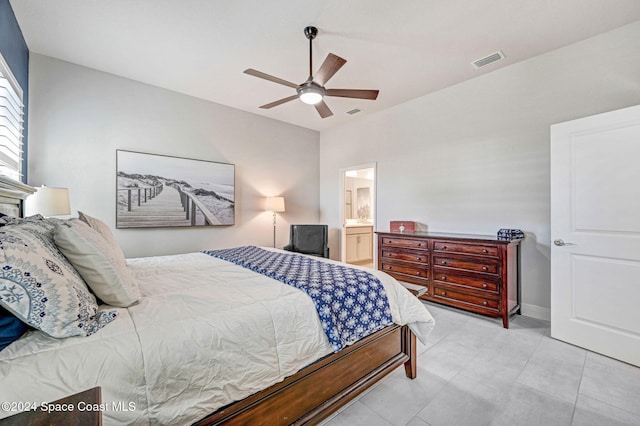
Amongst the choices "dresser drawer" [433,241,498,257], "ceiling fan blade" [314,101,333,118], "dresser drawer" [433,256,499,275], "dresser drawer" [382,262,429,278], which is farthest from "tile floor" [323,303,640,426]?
"ceiling fan blade" [314,101,333,118]

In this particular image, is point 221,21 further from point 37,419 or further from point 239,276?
point 37,419

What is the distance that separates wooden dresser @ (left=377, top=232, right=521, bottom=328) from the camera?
2891 millimetres

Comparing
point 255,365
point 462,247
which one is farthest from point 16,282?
point 462,247

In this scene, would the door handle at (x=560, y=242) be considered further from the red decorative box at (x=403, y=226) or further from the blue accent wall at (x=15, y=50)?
the blue accent wall at (x=15, y=50)

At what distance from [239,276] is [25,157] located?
285 cm

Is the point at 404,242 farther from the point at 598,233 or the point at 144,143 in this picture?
the point at 144,143

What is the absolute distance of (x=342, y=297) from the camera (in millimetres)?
1603

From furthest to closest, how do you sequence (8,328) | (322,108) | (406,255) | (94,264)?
(406,255) → (322,108) → (94,264) → (8,328)

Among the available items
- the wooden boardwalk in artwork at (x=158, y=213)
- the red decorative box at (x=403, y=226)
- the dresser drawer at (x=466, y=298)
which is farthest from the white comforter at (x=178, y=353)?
the red decorative box at (x=403, y=226)

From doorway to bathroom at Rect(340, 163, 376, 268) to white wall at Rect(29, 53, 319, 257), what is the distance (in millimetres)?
1092

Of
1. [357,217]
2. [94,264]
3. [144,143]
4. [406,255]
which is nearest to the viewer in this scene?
[94,264]

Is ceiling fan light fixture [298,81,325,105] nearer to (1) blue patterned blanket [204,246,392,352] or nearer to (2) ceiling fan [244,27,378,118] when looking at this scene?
(2) ceiling fan [244,27,378,118]

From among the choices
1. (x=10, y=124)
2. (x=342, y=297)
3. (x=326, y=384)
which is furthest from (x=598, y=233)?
(x=10, y=124)

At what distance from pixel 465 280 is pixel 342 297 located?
221 cm
